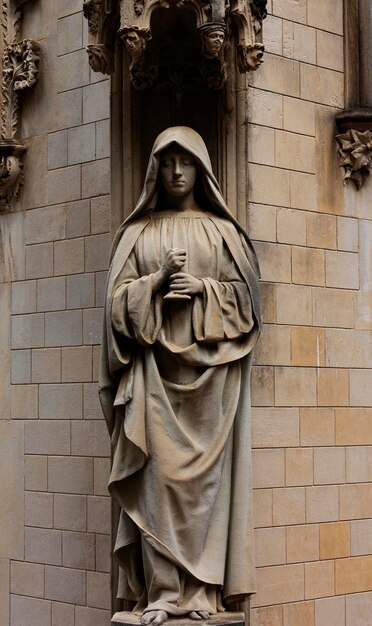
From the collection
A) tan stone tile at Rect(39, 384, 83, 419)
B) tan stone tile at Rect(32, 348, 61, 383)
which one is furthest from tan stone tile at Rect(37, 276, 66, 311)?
tan stone tile at Rect(39, 384, 83, 419)

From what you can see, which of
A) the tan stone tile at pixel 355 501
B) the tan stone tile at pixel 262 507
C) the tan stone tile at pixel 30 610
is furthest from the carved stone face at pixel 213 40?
the tan stone tile at pixel 30 610

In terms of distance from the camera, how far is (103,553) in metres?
8.84

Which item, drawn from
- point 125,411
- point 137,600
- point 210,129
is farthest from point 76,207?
point 137,600

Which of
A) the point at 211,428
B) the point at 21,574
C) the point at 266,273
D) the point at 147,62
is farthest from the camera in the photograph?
the point at 21,574

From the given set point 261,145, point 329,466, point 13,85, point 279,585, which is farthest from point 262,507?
point 13,85

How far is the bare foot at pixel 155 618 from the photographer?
7422 mm

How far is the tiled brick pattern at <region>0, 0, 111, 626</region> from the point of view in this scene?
29.5 feet

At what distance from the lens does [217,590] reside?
7.71m

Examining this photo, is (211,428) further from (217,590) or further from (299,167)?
(299,167)

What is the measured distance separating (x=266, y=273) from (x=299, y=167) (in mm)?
747

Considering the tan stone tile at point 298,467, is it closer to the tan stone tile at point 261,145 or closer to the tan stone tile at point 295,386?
the tan stone tile at point 295,386

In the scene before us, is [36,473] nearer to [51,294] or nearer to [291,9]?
[51,294]

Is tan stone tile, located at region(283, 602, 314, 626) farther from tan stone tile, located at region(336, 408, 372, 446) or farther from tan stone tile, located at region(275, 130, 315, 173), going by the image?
tan stone tile, located at region(275, 130, 315, 173)

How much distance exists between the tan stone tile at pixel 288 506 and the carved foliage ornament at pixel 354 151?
2066 millimetres
